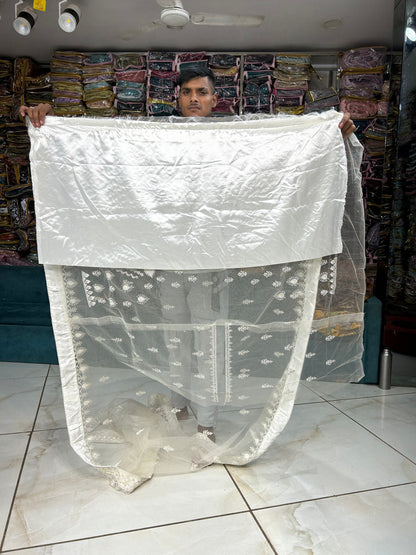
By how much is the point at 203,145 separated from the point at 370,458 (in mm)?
1278

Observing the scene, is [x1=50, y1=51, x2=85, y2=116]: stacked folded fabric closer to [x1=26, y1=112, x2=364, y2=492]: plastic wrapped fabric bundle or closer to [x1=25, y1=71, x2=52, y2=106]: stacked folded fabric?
[x1=25, y1=71, x2=52, y2=106]: stacked folded fabric

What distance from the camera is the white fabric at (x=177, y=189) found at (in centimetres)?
125

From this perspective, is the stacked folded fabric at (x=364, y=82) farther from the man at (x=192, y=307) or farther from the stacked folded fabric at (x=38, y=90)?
the stacked folded fabric at (x=38, y=90)

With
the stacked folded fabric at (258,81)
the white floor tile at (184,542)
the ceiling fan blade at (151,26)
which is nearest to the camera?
the white floor tile at (184,542)

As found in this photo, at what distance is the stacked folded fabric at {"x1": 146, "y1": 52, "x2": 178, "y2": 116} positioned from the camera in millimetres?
3117

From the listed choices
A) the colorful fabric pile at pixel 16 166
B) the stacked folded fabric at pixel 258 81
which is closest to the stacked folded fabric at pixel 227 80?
the stacked folded fabric at pixel 258 81

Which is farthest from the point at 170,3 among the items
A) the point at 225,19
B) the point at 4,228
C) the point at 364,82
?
the point at 4,228

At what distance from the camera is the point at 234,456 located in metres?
1.48

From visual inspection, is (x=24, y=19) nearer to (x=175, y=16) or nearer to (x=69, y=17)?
(x=69, y=17)

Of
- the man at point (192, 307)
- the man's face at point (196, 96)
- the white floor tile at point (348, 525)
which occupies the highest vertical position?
the man's face at point (196, 96)

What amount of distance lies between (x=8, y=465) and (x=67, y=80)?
278cm

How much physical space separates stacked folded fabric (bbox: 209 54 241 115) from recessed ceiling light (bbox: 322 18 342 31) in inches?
25.5

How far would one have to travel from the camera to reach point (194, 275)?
1.34 metres

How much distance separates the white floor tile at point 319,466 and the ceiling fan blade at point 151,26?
2.58 meters
